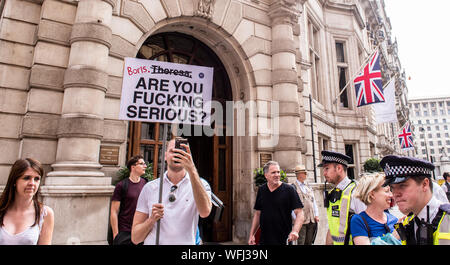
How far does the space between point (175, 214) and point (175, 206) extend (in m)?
0.08

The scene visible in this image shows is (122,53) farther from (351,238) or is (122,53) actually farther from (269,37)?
(351,238)

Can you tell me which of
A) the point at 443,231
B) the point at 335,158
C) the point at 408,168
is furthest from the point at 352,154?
the point at 443,231

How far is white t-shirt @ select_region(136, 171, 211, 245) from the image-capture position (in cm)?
249

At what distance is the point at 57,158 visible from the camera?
516 cm

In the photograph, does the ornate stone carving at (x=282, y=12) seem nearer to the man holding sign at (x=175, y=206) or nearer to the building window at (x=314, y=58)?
the building window at (x=314, y=58)

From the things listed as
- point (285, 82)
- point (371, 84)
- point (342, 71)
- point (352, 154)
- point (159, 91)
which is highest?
point (342, 71)

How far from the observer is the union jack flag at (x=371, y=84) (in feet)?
38.4

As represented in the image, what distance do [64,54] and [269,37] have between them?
6.65m

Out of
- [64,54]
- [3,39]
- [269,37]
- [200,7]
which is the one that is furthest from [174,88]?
[269,37]

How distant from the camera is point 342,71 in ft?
62.0

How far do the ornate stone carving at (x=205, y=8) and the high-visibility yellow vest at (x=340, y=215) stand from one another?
6520 mm

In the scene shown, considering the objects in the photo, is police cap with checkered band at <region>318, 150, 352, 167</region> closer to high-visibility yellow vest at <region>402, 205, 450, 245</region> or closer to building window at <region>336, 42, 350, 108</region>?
high-visibility yellow vest at <region>402, 205, 450, 245</region>

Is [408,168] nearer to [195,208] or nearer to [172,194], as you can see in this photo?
[195,208]
